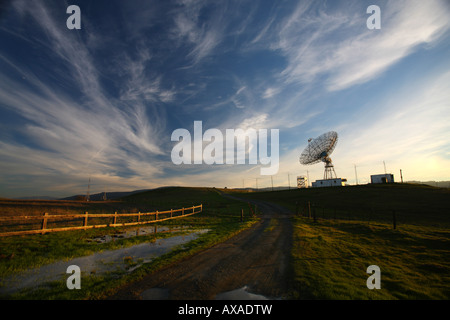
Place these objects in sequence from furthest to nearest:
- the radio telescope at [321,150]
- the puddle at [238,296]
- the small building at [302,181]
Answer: the small building at [302,181]
the radio telescope at [321,150]
the puddle at [238,296]

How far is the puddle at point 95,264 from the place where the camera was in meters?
6.51

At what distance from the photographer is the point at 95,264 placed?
8.43 metres

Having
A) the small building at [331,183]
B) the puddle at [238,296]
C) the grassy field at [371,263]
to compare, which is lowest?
the grassy field at [371,263]

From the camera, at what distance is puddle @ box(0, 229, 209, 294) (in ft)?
21.3

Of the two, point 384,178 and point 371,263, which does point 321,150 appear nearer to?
point 384,178

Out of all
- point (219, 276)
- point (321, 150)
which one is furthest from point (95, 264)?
point (321, 150)

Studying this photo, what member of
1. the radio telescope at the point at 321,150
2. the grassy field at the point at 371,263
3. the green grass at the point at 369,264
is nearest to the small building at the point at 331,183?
the radio telescope at the point at 321,150

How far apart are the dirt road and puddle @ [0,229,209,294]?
6.85 feet

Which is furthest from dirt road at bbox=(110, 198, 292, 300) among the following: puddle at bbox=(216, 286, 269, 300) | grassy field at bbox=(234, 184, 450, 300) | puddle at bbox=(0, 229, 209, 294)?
puddle at bbox=(0, 229, 209, 294)

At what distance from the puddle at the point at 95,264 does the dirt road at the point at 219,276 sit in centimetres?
209

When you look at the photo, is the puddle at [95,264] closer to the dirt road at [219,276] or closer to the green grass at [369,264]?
the dirt road at [219,276]
